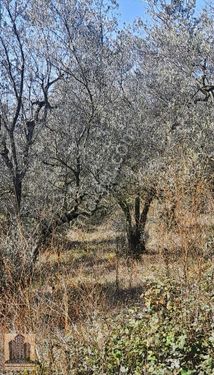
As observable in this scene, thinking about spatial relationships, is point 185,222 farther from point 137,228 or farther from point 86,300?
point 137,228

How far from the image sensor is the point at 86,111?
377 inches

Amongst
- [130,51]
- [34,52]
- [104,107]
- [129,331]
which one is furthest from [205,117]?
[129,331]

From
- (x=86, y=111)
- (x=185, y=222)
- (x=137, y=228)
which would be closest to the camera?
(x=185, y=222)

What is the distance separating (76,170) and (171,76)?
2.87m

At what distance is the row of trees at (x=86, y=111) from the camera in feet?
28.4

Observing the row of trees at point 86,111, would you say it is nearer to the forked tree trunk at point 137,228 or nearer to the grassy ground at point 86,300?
the forked tree trunk at point 137,228

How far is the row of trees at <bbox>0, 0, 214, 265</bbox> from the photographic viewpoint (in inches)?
341

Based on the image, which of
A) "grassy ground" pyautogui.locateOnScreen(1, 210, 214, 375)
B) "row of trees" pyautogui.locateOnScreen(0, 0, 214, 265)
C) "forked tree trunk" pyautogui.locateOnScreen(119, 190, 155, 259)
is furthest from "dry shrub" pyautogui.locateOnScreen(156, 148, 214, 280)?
"forked tree trunk" pyautogui.locateOnScreen(119, 190, 155, 259)

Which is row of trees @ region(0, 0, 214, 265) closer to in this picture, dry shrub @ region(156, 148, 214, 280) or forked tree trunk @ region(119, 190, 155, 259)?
forked tree trunk @ region(119, 190, 155, 259)

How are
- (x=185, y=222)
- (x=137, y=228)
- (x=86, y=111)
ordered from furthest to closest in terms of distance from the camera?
(x=137, y=228) < (x=86, y=111) < (x=185, y=222)

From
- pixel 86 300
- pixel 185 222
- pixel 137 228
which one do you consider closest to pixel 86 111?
pixel 137 228

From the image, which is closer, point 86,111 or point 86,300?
point 86,300

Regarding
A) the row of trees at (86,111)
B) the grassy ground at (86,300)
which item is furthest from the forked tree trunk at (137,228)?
the grassy ground at (86,300)

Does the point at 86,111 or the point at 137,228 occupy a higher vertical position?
the point at 86,111
